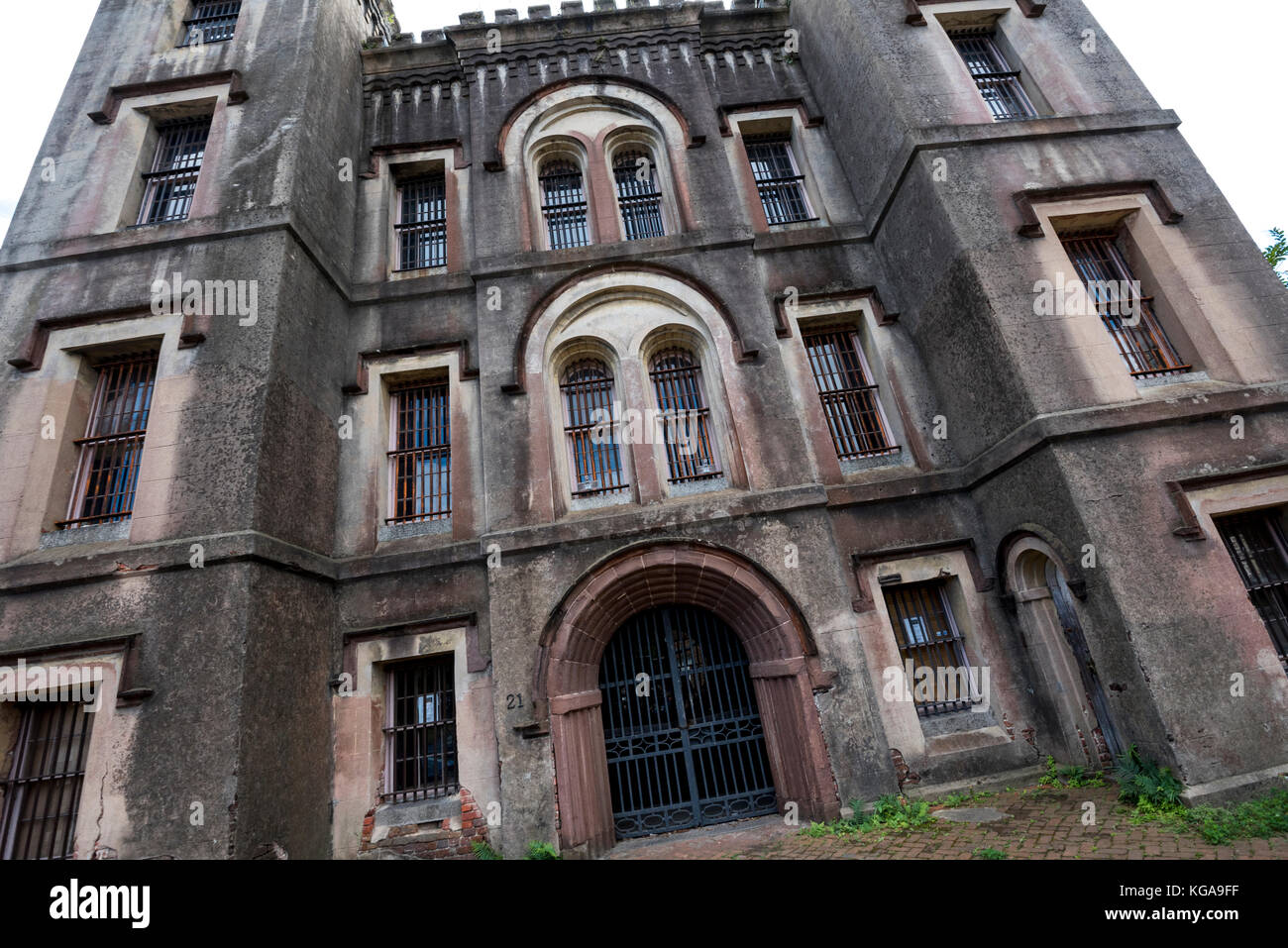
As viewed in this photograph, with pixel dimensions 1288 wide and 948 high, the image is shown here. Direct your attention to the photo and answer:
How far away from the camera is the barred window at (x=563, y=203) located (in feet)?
34.0

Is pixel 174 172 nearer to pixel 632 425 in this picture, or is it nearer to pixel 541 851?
pixel 632 425

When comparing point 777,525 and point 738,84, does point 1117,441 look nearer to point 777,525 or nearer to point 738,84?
point 777,525

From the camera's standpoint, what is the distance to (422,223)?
10.6 m

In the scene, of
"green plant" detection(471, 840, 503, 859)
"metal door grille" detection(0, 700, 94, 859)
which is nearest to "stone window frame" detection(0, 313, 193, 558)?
"metal door grille" detection(0, 700, 94, 859)

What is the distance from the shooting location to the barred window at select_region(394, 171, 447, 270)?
10.4 meters

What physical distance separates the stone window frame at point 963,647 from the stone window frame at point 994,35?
288 inches

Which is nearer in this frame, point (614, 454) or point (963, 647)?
point (963, 647)

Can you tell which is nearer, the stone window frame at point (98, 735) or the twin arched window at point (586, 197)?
the stone window frame at point (98, 735)

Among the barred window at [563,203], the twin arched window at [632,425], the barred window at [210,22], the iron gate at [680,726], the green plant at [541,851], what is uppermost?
the barred window at [210,22]

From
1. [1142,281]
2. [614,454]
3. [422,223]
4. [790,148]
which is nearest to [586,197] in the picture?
[422,223]

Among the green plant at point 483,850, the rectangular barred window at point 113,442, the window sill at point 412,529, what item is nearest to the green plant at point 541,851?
the green plant at point 483,850

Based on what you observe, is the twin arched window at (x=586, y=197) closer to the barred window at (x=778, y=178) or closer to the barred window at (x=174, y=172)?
the barred window at (x=778, y=178)

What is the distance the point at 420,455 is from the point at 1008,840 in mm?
8902

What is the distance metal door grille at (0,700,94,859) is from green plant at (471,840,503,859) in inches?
155
